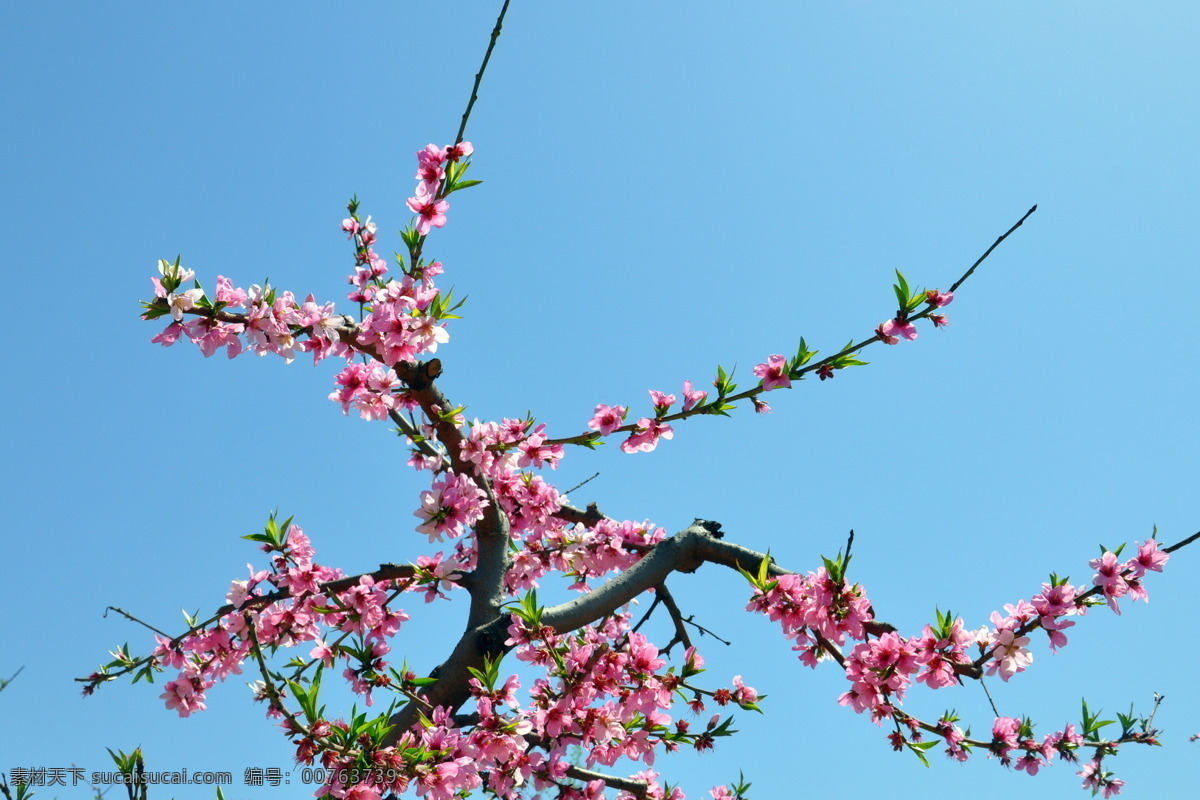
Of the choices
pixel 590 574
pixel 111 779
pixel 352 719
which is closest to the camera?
pixel 352 719

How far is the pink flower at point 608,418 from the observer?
454 cm

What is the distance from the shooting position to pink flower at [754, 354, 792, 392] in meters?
4.29

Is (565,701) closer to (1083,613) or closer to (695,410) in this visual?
(695,410)

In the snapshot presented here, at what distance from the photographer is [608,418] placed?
4.54 metres

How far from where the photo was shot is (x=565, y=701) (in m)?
3.57

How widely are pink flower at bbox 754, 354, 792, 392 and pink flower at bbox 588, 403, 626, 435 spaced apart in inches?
31.3

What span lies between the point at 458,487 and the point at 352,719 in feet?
5.03

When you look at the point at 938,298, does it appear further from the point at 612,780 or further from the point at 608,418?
the point at 612,780

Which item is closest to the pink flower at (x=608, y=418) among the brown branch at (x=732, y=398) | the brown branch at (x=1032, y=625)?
the brown branch at (x=732, y=398)

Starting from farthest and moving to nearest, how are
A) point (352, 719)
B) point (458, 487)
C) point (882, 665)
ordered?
point (458, 487)
point (882, 665)
point (352, 719)

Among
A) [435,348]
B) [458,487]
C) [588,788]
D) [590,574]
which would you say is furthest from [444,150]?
[588,788]

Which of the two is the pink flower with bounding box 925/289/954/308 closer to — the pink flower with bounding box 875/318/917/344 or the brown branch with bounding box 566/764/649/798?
the pink flower with bounding box 875/318/917/344

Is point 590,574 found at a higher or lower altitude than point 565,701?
higher

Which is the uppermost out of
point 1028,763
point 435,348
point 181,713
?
point 435,348
